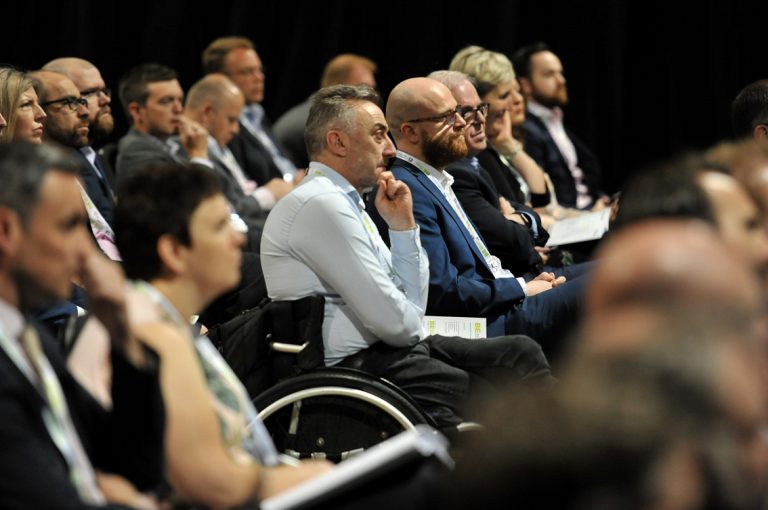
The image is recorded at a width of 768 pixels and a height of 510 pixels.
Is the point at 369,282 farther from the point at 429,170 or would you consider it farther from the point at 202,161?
the point at 202,161

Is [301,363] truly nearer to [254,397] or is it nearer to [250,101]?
[254,397]

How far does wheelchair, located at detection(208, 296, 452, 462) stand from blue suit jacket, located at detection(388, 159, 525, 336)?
0.63 metres

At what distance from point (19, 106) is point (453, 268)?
1470 millimetres

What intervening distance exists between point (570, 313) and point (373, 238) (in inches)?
31.4

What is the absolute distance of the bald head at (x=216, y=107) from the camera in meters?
6.15

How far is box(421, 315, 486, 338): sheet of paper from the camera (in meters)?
3.91

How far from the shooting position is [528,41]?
26.0 ft

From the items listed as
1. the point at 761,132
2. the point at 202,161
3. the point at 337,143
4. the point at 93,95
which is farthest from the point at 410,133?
the point at 93,95

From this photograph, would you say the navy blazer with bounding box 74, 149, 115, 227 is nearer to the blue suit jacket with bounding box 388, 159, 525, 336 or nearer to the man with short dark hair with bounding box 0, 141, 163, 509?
the blue suit jacket with bounding box 388, 159, 525, 336

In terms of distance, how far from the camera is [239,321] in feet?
11.5

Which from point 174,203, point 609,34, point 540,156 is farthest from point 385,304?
point 609,34

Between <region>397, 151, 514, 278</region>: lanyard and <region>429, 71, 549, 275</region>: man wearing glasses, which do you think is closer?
<region>397, 151, 514, 278</region>: lanyard

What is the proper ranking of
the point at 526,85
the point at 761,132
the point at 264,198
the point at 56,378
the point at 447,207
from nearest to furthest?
the point at 56,378
the point at 447,207
the point at 761,132
the point at 264,198
the point at 526,85

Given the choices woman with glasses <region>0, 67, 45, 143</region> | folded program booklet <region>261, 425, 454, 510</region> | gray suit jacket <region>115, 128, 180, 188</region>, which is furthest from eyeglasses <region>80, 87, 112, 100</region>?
folded program booklet <region>261, 425, 454, 510</region>
